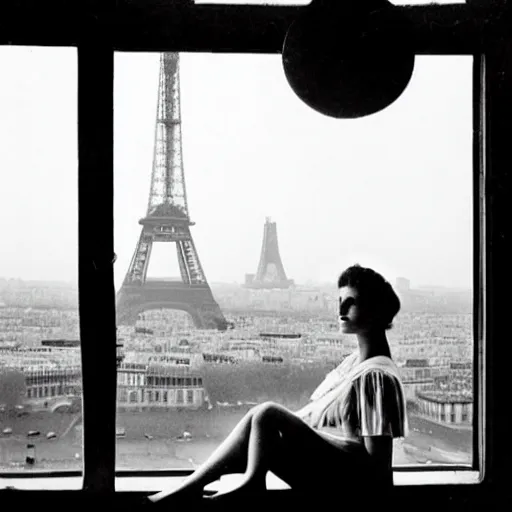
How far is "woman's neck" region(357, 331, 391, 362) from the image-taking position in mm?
1760

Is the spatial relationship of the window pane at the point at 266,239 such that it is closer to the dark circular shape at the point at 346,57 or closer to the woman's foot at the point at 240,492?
the dark circular shape at the point at 346,57

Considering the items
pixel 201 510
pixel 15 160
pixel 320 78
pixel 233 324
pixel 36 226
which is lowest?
pixel 201 510

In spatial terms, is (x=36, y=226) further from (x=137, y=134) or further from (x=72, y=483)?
(x=72, y=483)

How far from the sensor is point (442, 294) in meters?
1.86

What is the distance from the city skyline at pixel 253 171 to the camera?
1.81 metres

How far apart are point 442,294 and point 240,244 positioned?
0.53 metres

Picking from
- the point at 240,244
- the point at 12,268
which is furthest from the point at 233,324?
the point at 12,268

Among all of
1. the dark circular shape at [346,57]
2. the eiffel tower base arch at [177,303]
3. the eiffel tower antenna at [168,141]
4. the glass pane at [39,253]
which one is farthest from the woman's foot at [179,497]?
the dark circular shape at [346,57]

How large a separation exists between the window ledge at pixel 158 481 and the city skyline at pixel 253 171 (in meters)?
0.50

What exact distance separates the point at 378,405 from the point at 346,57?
824 mm

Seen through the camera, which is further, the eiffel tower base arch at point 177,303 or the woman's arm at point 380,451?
the eiffel tower base arch at point 177,303

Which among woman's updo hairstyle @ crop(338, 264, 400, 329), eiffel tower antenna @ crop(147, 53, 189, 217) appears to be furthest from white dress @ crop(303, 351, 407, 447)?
eiffel tower antenna @ crop(147, 53, 189, 217)

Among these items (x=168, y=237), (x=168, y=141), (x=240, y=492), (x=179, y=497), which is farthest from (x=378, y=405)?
(x=168, y=141)

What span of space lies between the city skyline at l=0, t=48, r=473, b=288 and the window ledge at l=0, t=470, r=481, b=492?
50 cm
